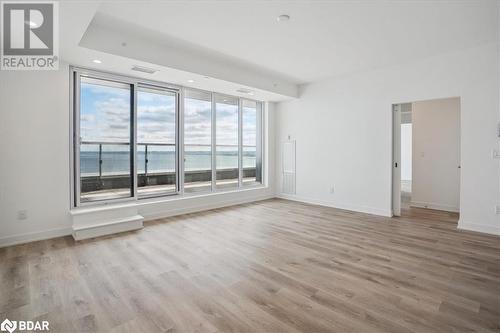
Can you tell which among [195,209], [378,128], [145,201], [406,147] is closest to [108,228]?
[145,201]

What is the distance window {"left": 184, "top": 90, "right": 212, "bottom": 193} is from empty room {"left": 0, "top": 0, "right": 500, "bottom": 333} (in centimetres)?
4

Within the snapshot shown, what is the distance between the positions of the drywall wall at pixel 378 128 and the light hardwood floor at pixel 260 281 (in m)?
1.02

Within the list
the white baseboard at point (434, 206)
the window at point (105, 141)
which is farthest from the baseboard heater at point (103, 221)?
the white baseboard at point (434, 206)

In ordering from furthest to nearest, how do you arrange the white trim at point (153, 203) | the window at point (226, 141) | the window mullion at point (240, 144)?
the window mullion at point (240, 144) < the window at point (226, 141) < the white trim at point (153, 203)

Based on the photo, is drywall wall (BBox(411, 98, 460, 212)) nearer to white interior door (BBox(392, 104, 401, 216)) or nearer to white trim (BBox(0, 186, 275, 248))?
white interior door (BBox(392, 104, 401, 216))

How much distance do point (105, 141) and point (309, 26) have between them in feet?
12.7

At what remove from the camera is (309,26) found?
3492mm

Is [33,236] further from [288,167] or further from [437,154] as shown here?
[437,154]

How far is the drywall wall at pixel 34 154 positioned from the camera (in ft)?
11.8

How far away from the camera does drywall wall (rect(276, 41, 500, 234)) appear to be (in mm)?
4180

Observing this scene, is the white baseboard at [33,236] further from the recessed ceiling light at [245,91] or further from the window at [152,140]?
the recessed ceiling light at [245,91]

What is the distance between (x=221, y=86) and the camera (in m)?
5.55

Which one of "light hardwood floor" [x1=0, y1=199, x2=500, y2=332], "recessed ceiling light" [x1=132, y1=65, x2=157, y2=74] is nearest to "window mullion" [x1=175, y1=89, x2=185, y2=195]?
"recessed ceiling light" [x1=132, y1=65, x2=157, y2=74]

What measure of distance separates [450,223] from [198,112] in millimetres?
5544
